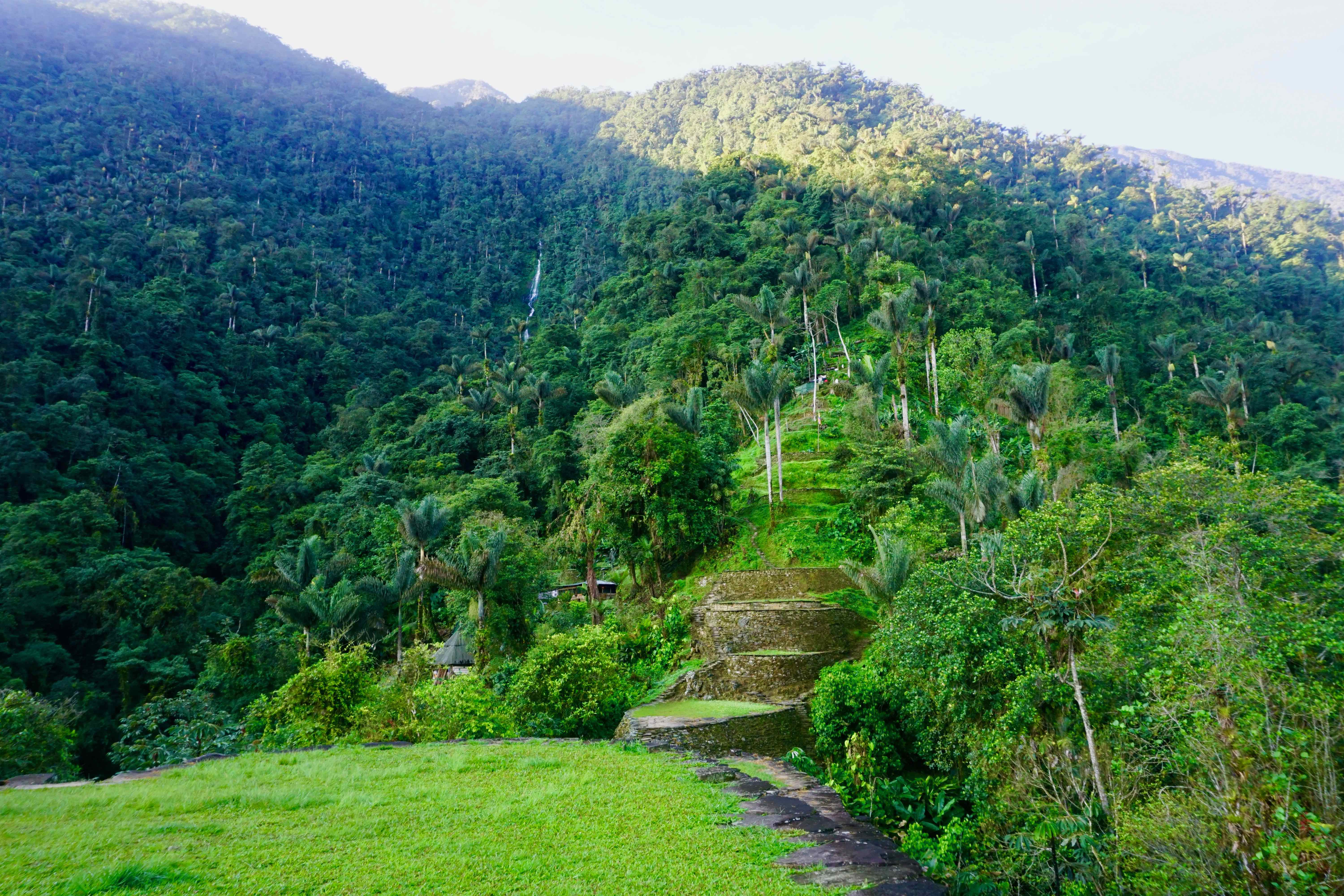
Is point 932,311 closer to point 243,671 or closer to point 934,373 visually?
point 934,373

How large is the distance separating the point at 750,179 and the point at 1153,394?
131ft

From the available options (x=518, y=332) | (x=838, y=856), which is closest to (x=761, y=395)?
(x=838, y=856)

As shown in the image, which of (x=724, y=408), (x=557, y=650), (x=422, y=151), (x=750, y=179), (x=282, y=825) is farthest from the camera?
(x=422, y=151)

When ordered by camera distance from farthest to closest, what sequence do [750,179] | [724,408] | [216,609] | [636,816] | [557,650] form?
[750,179] < [724,408] < [216,609] < [557,650] < [636,816]

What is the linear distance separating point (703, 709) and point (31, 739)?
58.4ft

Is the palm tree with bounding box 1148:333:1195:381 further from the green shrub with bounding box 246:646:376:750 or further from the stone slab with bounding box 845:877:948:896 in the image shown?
the stone slab with bounding box 845:877:948:896

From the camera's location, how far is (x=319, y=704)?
48.0 feet

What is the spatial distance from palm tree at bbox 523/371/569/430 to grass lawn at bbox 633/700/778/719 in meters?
32.4

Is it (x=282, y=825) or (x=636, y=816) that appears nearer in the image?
(x=282, y=825)

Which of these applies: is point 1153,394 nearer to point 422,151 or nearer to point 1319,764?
point 1319,764

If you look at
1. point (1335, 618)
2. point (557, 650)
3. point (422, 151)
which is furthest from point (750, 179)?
point (422, 151)

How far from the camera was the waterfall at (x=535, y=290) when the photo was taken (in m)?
81.9

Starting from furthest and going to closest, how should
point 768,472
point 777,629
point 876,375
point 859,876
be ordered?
point 876,375
point 768,472
point 777,629
point 859,876

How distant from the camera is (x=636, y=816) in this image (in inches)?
289
